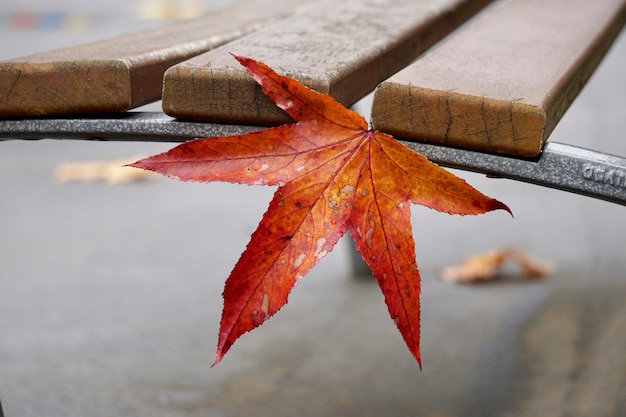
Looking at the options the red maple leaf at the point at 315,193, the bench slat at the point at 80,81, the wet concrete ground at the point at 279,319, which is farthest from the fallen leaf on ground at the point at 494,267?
the red maple leaf at the point at 315,193

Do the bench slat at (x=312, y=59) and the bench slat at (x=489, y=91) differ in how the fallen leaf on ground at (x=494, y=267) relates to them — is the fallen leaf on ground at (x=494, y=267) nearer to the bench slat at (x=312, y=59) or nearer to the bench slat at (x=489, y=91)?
the bench slat at (x=312, y=59)

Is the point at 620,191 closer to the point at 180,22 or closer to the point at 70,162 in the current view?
the point at 180,22

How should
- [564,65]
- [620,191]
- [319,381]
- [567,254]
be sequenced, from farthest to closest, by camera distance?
[567,254]
[319,381]
[564,65]
[620,191]

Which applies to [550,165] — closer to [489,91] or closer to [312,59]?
[489,91]

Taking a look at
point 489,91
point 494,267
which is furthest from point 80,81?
point 494,267

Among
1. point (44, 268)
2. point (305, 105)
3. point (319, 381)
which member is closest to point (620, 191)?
point (305, 105)

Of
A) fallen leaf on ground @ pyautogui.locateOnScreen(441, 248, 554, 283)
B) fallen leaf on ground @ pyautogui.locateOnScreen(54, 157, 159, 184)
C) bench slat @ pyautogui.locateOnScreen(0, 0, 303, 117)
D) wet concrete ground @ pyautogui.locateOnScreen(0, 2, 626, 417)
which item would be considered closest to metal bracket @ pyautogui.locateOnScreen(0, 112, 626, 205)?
bench slat @ pyautogui.locateOnScreen(0, 0, 303, 117)
